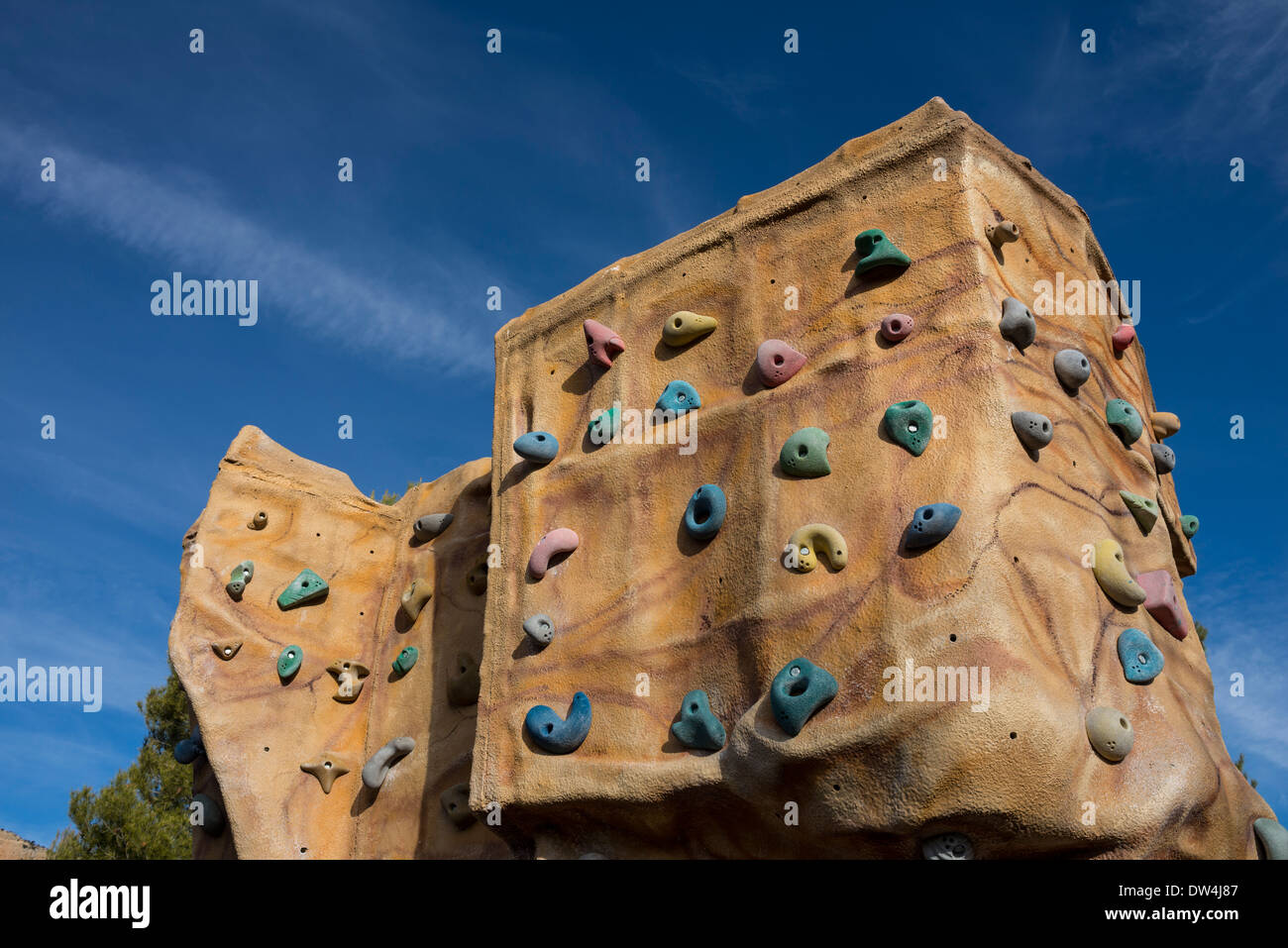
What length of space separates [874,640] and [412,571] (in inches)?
143

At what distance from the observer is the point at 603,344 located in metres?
5.11

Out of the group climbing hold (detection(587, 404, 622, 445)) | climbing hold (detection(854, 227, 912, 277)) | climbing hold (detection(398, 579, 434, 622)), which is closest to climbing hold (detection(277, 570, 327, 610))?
climbing hold (detection(398, 579, 434, 622))

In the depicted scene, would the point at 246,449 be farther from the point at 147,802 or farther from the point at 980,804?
the point at 147,802

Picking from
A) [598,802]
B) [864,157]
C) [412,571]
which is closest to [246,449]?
[412,571]

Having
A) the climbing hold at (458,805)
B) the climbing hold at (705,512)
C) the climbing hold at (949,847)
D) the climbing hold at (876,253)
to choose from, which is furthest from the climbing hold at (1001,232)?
the climbing hold at (458,805)

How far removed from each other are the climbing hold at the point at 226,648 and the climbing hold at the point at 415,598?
3.00 ft

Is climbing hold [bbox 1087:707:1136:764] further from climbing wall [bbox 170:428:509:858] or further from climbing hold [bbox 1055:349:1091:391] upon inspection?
climbing wall [bbox 170:428:509:858]

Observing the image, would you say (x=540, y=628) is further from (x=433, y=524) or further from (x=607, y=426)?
(x=433, y=524)

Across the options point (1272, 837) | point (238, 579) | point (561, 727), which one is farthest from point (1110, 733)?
point (238, 579)

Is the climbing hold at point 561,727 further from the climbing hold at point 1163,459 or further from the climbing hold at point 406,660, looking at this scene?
the climbing hold at point 1163,459

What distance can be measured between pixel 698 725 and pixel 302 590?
10.5 ft

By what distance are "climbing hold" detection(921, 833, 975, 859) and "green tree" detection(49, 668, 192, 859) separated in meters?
8.14

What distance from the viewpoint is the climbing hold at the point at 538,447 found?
5121 mm

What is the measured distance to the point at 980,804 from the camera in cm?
335
